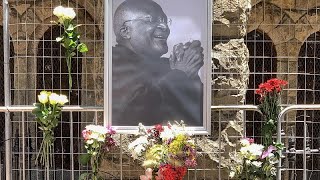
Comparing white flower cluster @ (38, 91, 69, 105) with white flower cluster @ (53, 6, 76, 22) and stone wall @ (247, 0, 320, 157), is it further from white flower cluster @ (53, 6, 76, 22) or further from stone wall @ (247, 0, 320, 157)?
stone wall @ (247, 0, 320, 157)

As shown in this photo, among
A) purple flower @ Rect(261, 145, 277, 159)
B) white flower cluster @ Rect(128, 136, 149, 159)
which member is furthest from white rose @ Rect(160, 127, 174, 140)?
purple flower @ Rect(261, 145, 277, 159)

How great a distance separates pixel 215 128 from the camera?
4996 mm

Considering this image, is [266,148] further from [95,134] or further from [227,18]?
[95,134]

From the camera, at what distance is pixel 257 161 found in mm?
4602

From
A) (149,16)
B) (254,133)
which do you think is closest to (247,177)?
(149,16)

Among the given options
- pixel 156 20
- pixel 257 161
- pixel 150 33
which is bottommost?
pixel 257 161

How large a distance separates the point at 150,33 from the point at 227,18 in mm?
817

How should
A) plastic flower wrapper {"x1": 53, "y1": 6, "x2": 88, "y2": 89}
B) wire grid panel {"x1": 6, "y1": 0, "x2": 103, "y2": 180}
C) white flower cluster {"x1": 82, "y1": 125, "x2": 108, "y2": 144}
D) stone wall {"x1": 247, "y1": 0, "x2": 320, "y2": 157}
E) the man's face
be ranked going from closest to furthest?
white flower cluster {"x1": 82, "y1": 125, "x2": 108, "y2": 144}
plastic flower wrapper {"x1": 53, "y1": 6, "x2": 88, "y2": 89}
the man's face
wire grid panel {"x1": 6, "y1": 0, "x2": 103, "y2": 180}
stone wall {"x1": 247, "y1": 0, "x2": 320, "y2": 157}

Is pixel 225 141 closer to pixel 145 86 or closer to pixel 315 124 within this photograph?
pixel 145 86

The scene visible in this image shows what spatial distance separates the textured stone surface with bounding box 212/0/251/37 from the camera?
5.13 metres

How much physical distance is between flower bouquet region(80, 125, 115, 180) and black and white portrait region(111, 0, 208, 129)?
0.59ft

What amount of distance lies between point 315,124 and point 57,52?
331cm

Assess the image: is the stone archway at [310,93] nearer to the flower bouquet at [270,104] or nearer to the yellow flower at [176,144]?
the flower bouquet at [270,104]

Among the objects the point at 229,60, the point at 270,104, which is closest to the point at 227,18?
the point at 229,60
